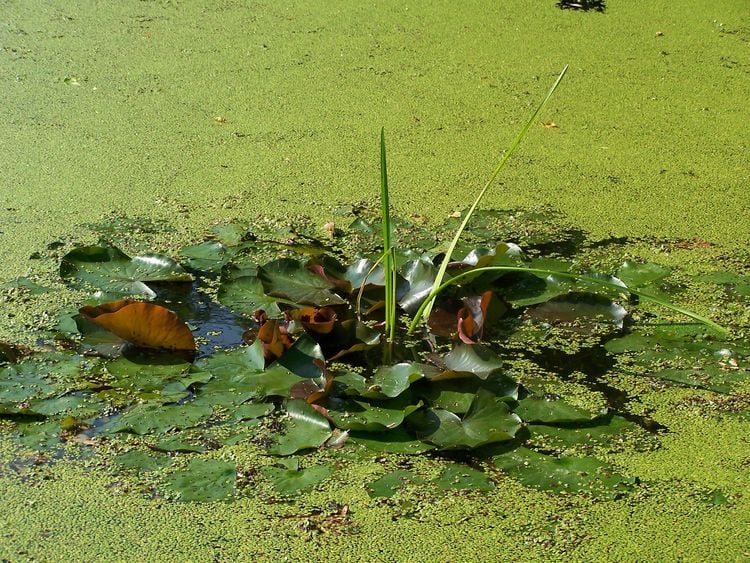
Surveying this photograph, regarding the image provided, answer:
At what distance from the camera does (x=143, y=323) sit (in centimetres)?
143

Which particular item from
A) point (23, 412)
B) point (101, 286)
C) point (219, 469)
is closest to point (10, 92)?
point (101, 286)

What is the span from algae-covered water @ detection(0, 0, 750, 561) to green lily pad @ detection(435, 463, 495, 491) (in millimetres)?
16

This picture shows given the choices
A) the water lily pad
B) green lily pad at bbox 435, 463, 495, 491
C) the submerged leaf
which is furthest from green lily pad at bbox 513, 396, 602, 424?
the submerged leaf

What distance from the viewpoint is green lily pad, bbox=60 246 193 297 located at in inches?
64.0

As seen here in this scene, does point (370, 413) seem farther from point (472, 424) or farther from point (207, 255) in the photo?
point (207, 255)

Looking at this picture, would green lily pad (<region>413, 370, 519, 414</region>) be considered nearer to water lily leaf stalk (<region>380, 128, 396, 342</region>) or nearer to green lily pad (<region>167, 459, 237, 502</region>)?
water lily leaf stalk (<region>380, 128, 396, 342</region>)

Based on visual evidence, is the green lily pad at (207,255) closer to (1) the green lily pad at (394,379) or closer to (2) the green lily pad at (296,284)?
(2) the green lily pad at (296,284)

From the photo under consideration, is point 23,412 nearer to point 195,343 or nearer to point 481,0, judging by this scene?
point 195,343

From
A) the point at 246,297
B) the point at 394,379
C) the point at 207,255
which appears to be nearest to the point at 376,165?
the point at 207,255

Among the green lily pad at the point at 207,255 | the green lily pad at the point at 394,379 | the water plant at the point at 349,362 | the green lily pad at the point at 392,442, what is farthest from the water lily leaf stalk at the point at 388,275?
the green lily pad at the point at 207,255

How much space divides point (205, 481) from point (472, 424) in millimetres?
350

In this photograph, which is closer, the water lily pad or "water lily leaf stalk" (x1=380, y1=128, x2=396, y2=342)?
"water lily leaf stalk" (x1=380, y1=128, x2=396, y2=342)

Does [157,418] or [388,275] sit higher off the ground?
[388,275]

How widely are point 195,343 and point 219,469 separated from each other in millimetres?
295
